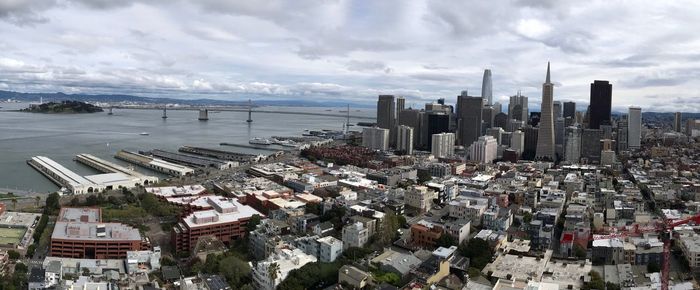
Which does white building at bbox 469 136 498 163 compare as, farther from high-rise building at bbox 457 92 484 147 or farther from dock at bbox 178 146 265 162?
dock at bbox 178 146 265 162

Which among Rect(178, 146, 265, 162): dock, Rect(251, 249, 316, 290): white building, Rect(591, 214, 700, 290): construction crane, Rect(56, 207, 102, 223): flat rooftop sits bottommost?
Rect(251, 249, 316, 290): white building

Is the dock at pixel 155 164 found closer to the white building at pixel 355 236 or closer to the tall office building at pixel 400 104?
the white building at pixel 355 236

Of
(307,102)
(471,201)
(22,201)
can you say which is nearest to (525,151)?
(471,201)

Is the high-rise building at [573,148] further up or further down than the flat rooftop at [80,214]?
further up

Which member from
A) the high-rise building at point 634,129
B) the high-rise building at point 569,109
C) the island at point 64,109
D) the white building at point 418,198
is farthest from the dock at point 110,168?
the island at point 64,109

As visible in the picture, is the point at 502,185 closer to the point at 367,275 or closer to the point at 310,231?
the point at 310,231

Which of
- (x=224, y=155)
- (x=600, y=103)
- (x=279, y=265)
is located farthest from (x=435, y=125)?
(x=279, y=265)

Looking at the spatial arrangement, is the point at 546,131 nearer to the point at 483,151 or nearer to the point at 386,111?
the point at 483,151

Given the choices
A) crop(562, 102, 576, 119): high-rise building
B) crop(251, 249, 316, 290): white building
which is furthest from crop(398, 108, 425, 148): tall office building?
crop(251, 249, 316, 290): white building
